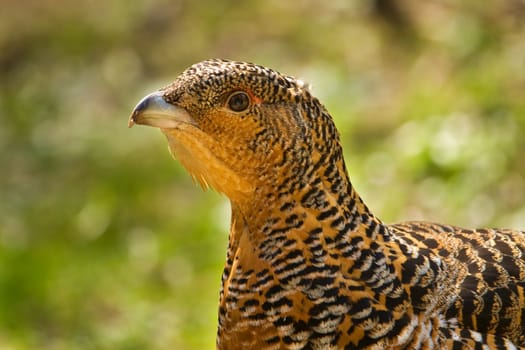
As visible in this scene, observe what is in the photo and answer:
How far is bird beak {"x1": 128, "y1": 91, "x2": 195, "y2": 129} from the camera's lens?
10.6ft

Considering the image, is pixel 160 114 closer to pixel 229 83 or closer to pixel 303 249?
pixel 229 83

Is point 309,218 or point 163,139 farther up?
point 163,139

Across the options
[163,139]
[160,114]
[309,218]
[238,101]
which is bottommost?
[309,218]

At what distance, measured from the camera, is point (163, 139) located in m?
8.30

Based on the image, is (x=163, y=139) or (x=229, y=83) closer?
(x=229, y=83)

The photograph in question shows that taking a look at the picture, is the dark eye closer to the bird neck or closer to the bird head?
the bird head

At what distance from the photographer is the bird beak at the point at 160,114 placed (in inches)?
127

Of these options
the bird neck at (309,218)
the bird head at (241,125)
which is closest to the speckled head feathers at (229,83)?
the bird head at (241,125)

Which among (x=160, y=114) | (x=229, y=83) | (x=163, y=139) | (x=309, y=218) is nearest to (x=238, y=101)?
(x=229, y=83)

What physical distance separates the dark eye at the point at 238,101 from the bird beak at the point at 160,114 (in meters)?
0.16

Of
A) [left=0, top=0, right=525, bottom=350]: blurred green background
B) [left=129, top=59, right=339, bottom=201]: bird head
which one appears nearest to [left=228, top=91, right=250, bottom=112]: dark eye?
[left=129, top=59, right=339, bottom=201]: bird head

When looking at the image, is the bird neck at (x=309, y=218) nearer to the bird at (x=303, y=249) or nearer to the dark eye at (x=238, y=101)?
the bird at (x=303, y=249)

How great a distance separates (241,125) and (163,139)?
16.7ft

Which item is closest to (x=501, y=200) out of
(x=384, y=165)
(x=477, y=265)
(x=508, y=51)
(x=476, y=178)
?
(x=476, y=178)
